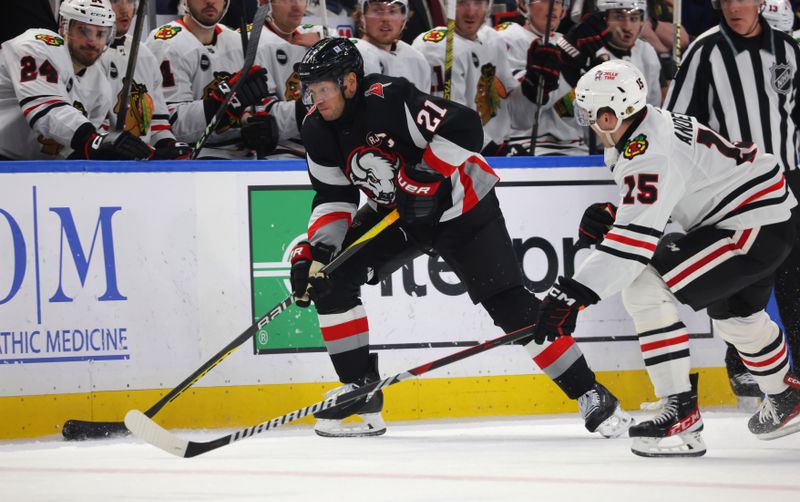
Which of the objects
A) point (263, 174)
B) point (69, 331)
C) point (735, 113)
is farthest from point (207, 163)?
point (735, 113)

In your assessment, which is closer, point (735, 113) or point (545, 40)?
point (735, 113)

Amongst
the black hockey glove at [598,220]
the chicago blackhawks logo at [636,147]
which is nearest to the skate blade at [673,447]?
the black hockey glove at [598,220]

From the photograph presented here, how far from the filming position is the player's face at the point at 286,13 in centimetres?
552

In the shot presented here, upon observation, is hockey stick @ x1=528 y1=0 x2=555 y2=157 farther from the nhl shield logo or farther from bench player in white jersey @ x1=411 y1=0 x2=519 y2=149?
the nhl shield logo

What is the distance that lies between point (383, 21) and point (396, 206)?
5.43 ft

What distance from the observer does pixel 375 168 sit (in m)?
4.06

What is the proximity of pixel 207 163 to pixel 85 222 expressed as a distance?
488 mm

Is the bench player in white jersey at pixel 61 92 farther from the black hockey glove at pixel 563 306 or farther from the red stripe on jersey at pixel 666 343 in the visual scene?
the red stripe on jersey at pixel 666 343

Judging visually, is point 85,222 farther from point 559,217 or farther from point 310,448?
point 559,217

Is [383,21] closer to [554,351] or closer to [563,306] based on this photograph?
[554,351]

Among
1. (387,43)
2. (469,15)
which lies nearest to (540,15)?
(469,15)

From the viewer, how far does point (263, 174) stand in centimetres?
471

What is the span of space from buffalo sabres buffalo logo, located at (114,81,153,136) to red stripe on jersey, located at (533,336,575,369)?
6.61 ft

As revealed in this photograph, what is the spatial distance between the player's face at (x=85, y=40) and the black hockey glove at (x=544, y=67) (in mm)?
1848
